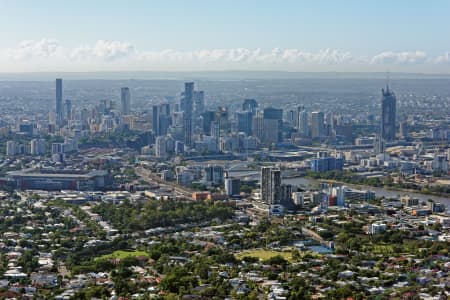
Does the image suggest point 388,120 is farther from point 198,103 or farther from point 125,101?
point 125,101

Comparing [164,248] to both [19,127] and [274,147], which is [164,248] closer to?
[274,147]

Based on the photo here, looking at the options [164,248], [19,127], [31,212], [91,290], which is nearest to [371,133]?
[19,127]

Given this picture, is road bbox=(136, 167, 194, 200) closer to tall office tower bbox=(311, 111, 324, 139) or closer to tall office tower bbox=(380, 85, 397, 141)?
tall office tower bbox=(311, 111, 324, 139)

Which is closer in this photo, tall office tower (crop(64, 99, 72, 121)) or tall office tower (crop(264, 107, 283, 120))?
tall office tower (crop(264, 107, 283, 120))

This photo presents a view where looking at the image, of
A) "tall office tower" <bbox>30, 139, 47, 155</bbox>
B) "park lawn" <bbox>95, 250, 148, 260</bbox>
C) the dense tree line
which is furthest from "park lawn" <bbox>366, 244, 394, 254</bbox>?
"tall office tower" <bbox>30, 139, 47, 155</bbox>

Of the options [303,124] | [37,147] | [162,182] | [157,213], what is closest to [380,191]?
[162,182]
